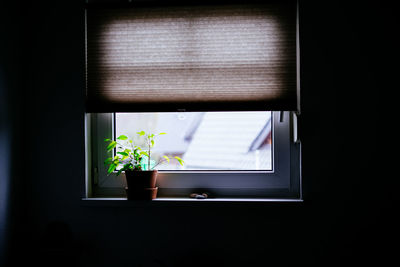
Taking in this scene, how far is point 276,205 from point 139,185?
2.25 ft

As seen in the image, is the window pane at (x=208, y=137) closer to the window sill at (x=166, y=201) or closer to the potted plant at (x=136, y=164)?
the potted plant at (x=136, y=164)

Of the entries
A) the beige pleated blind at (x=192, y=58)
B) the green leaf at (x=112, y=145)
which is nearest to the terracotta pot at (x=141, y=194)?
the green leaf at (x=112, y=145)

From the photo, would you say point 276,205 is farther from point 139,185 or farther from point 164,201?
point 139,185

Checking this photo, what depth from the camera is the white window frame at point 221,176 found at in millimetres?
1621

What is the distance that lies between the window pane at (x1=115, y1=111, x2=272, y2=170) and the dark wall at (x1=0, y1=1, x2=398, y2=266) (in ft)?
0.76

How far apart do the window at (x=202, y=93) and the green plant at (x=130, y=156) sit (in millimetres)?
54

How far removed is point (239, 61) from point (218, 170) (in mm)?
594

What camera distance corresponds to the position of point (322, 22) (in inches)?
60.0

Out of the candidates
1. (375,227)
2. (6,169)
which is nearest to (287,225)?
(375,227)

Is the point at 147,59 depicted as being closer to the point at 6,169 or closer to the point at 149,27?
the point at 149,27

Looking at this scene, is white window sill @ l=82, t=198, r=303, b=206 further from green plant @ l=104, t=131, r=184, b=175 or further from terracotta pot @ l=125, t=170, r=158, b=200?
green plant @ l=104, t=131, r=184, b=175

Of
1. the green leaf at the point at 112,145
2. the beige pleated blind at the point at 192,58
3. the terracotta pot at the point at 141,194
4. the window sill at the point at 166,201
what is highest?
the beige pleated blind at the point at 192,58

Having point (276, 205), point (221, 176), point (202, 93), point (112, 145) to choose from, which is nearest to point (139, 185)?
point (112, 145)

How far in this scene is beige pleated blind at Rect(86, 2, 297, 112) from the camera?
1.55 m
